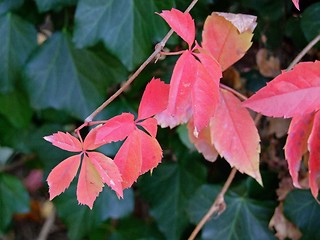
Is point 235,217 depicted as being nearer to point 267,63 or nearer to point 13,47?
point 267,63

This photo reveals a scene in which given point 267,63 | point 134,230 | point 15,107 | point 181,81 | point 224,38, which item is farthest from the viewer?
point 134,230

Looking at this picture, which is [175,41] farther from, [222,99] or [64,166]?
[64,166]

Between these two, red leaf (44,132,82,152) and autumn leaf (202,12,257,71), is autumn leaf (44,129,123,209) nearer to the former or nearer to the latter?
red leaf (44,132,82,152)

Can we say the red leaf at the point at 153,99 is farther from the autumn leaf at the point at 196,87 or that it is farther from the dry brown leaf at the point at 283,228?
the dry brown leaf at the point at 283,228

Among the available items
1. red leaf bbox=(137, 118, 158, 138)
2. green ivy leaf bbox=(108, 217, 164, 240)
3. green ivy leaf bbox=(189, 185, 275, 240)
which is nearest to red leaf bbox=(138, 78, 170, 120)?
red leaf bbox=(137, 118, 158, 138)

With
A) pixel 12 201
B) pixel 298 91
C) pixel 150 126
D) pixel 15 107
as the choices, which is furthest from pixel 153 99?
pixel 12 201


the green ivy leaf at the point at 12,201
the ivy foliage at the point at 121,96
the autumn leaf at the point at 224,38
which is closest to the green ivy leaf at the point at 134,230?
the ivy foliage at the point at 121,96
